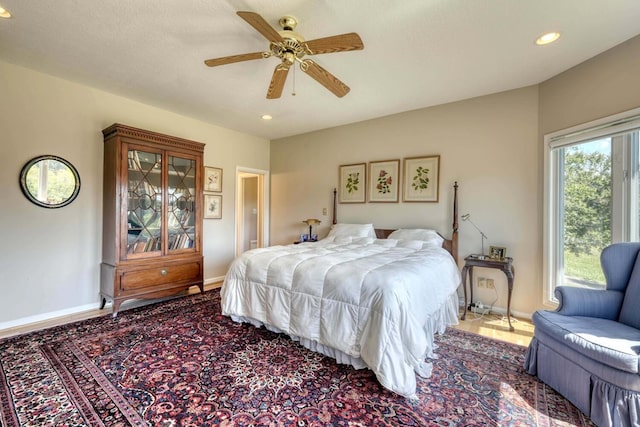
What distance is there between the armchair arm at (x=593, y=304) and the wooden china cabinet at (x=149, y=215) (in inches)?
156

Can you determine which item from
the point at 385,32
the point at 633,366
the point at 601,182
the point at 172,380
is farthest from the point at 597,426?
the point at 385,32

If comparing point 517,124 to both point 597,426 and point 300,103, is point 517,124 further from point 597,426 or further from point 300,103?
point 597,426

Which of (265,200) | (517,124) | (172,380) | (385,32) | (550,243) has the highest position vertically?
(385,32)

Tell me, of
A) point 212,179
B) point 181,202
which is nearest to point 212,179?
point 212,179

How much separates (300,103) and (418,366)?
323cm

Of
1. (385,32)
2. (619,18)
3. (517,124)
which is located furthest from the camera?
(517,124)

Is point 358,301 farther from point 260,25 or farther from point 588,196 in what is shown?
point 588,196

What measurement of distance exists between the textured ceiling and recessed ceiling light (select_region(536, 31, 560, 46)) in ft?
0.16

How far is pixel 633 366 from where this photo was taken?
141 cm

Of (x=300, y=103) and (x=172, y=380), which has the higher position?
(x=300, y=103)

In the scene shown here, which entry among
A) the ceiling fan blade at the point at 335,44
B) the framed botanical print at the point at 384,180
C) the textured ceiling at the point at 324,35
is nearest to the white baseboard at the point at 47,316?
the textured ceiling at the point at 324,35

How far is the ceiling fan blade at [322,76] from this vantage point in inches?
84.6

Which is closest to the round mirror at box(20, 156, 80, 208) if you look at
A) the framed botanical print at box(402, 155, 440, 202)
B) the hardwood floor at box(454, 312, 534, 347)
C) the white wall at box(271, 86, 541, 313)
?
the white wall at box(271, 86, 541, 313)

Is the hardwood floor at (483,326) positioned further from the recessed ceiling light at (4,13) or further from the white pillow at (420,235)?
the recessed ceiling light at (4,13)
